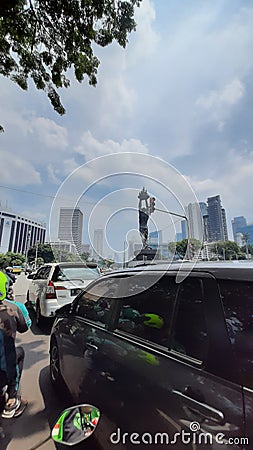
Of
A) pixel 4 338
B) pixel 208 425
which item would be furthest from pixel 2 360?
pixel 208 425

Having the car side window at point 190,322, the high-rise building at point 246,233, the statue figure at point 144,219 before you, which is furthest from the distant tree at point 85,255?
the high-rise building at point 246,233

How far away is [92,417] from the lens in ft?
5.46

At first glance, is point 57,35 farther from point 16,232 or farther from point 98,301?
point 16,232

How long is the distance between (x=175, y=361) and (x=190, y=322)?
233mm

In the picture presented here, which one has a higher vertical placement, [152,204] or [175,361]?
[152,204]

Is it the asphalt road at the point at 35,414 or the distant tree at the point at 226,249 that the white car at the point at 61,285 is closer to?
the asphalt road at the point at 35,414

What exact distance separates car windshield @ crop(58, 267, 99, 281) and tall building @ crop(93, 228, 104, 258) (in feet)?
4.66

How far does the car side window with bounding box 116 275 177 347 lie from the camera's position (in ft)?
5.03

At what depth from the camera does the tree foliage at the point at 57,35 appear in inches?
169

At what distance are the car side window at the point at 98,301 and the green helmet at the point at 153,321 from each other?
0.52 meters

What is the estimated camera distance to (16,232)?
74.8 metres

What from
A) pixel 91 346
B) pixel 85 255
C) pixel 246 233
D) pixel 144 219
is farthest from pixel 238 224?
pixel 91 346

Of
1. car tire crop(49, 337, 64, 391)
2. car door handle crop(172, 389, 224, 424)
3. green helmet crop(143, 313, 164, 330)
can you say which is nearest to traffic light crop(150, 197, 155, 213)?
car tire crop(49, 337, 64, 391)

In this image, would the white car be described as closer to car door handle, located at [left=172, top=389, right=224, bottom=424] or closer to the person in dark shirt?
the person in dark shirt
